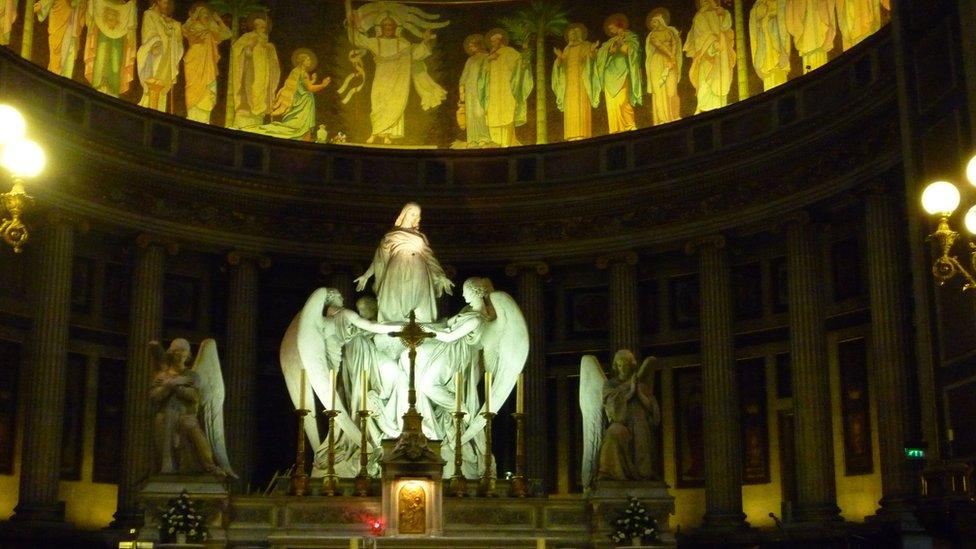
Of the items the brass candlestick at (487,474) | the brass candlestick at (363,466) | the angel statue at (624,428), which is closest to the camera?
the brass candlestick at (363,466)

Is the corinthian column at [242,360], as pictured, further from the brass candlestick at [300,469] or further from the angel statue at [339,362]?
the brass candlestick at [300,469]

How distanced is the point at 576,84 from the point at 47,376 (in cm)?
1572

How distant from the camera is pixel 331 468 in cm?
2158

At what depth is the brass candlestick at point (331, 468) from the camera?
21.4m

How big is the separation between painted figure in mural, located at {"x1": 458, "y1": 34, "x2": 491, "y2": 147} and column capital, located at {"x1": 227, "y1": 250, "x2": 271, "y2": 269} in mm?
6646

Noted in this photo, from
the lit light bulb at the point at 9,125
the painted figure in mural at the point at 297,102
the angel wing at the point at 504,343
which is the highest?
the painted figure in mural at the point at 297,102

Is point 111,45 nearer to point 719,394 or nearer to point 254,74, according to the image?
point 254,74

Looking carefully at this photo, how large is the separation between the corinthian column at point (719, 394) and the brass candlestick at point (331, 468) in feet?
40.2

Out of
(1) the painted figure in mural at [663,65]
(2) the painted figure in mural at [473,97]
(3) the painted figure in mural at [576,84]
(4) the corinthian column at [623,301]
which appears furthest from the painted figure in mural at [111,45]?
(1) the painted figure in mural at [663,65]

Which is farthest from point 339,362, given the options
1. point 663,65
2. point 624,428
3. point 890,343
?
point 663,65

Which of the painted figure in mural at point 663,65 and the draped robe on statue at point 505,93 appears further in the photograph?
the draped robe on statue at point 505,93

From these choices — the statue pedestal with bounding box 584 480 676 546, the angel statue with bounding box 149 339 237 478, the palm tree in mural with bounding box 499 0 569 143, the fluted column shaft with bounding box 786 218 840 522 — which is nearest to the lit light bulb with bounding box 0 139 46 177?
the angel statue with bounding box 149 339 237 478

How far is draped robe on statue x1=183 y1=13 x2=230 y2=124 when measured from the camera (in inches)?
1362

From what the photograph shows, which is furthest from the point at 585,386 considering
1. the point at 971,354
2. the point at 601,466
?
the point at 971,354
